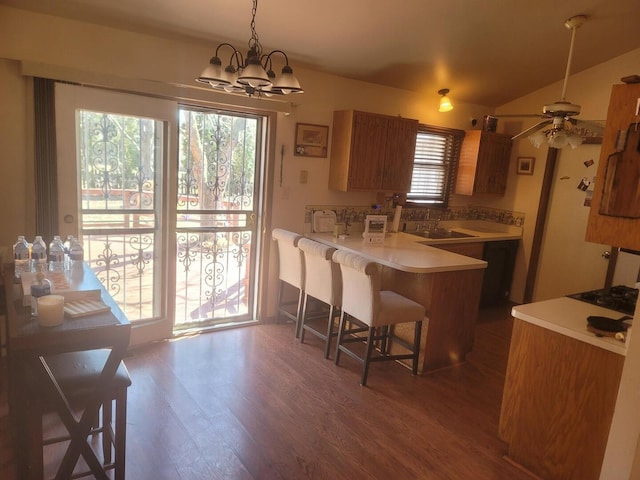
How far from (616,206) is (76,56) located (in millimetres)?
3153

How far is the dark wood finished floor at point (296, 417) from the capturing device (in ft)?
7.25

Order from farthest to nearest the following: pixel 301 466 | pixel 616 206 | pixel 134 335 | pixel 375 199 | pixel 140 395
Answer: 1. pixel 375 199
2. pixel 134 335
3. pixel 140 395
4. pixel 301 466
5. pixel 616 206

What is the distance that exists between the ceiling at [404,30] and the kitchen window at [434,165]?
2.14ft

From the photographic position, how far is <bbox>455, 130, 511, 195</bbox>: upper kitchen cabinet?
4.90 meters

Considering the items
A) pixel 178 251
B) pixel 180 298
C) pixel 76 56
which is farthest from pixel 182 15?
pixel 180 298

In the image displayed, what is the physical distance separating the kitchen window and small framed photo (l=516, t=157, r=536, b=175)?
0.74 meters

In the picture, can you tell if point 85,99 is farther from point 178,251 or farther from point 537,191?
point 537,191

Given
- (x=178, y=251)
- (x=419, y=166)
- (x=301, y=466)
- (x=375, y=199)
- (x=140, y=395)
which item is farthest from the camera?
(x=419, y=166)

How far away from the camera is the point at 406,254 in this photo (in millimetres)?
3479

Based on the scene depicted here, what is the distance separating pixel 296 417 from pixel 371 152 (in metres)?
2.43

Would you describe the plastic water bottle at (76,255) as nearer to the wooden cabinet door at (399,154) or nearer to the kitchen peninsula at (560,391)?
the kitchen peninsula at (560,391)

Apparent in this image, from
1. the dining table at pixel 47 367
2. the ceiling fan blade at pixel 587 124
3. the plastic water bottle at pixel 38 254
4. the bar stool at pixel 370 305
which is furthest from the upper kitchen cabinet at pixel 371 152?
the dining table at pixel 47 367

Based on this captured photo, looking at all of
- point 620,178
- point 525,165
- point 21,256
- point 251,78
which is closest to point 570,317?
point 620,178

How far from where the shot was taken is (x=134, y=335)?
3383 mm
